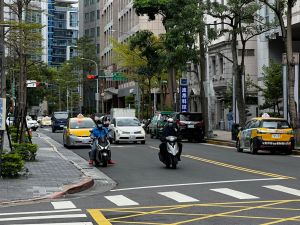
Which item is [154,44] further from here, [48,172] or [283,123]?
[48,172]

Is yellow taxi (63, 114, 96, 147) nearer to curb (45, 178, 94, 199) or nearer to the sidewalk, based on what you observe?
the sidewalk

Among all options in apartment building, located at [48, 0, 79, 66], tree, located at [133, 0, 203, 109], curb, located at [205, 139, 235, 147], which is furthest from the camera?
apartment building, located at [48, 0, 79, 66]

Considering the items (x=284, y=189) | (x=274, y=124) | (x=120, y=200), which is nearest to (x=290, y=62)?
(x=274, y=124)

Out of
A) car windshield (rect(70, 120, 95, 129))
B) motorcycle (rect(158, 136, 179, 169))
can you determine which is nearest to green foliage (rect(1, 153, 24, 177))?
motorcycle (rect(158, 136, 179, 169))

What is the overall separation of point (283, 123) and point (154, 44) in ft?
86.0

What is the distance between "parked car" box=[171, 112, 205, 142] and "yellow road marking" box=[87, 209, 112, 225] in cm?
2719

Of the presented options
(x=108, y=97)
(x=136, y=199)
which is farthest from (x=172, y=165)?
(x=108, y=97)

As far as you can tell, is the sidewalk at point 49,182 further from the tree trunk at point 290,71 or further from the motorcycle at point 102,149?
the tree trunk at point 290,71

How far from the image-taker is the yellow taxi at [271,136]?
26484 millimetres

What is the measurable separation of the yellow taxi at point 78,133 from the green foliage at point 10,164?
49.0 feet

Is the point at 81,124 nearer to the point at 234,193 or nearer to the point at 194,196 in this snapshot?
the point at 234,193

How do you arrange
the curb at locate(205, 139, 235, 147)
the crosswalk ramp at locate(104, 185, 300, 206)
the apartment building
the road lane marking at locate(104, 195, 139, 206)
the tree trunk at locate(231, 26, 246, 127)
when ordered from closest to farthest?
the road lane marking at locate(104, 195, 139, 206) → the crosswalk ramp at locate(104, 185, 300, 206) → the curb at locate(205, 139, 235, 147) → the tree trunk at locate(231, 26, 246, 127) → the apartment building

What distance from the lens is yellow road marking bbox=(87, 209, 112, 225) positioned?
9695mm

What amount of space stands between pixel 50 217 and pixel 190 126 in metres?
28.3
